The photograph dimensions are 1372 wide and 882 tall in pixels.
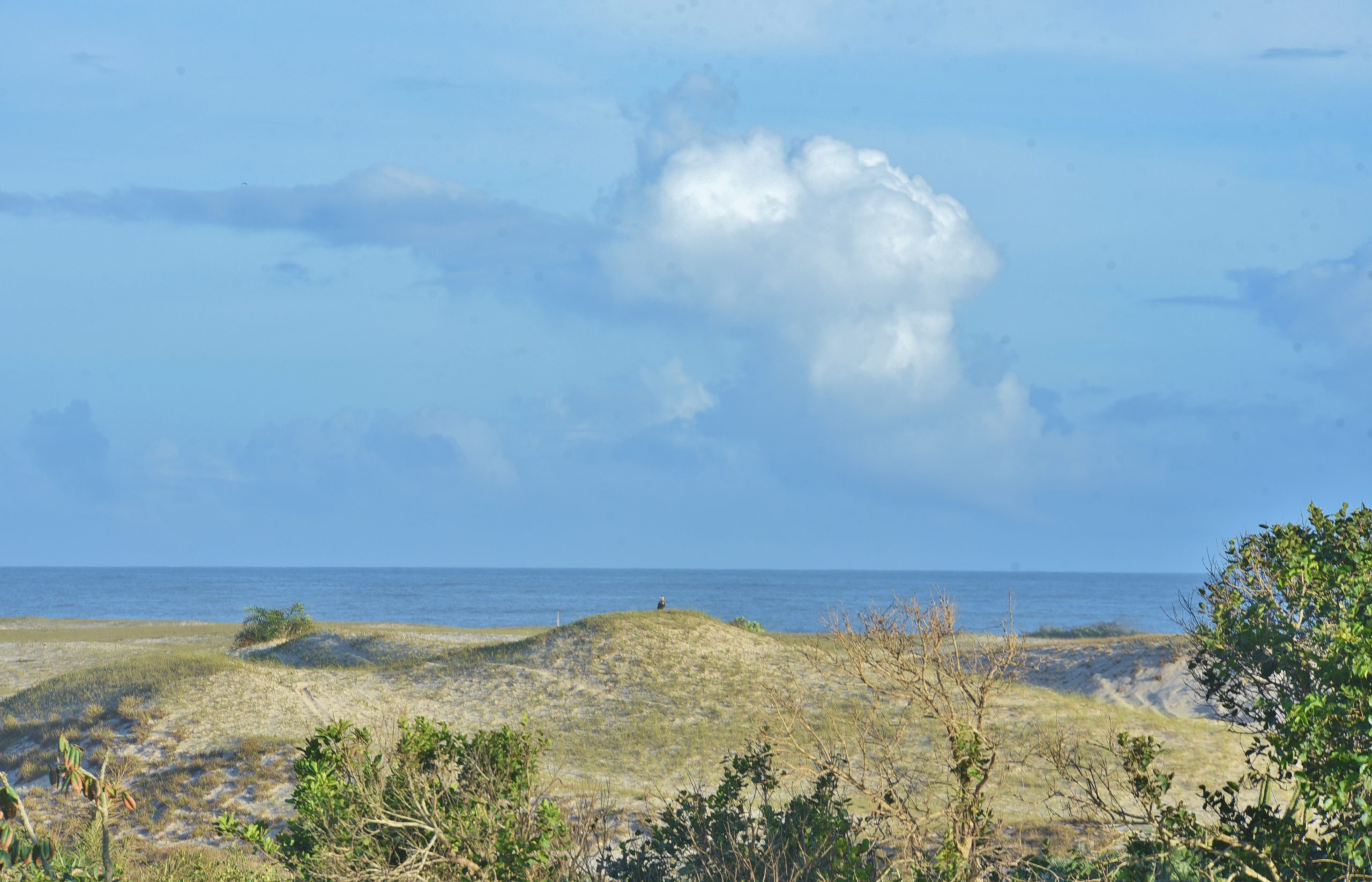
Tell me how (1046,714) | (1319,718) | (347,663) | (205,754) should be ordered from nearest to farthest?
(1319,718) < (205,754) < (1046,714) < (347,663)

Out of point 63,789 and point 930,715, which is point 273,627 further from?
point 930,715

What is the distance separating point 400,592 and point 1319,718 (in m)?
175

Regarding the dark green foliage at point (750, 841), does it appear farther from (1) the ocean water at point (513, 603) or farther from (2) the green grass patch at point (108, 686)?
(1) the ocean water at point (513, 603)

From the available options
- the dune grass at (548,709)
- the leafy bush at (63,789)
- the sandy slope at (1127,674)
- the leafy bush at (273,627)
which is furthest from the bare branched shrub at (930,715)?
the leafy bush at (273,627)

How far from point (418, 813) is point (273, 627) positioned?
3950 centimetres

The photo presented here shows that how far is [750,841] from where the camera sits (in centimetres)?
1320

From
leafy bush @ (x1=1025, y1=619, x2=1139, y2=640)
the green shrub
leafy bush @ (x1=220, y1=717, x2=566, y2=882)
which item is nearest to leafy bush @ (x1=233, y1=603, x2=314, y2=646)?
the green shrub

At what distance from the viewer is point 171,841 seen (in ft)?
63.4

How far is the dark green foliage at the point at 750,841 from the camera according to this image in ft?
37.4

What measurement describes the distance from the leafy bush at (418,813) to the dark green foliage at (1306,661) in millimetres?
6778

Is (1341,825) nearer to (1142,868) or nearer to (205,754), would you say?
(1142,868)

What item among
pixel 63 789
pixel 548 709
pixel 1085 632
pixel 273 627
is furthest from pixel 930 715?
pixel 1085 632

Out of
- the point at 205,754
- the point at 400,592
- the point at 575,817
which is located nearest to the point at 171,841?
the point at 205,754

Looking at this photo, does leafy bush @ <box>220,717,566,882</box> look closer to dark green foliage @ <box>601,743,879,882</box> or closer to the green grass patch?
dark green foliage @ <box>601,743,879,882</box>
